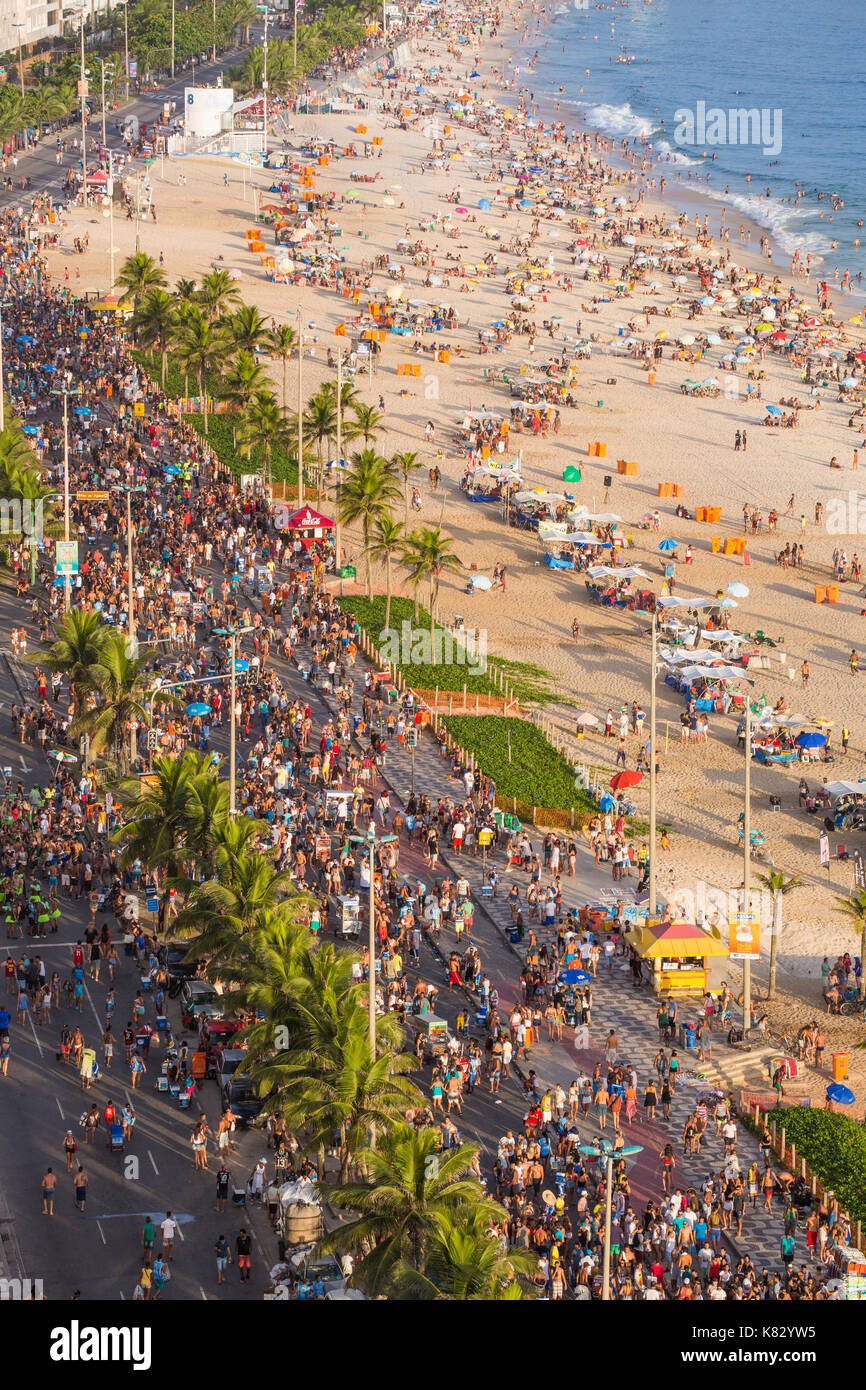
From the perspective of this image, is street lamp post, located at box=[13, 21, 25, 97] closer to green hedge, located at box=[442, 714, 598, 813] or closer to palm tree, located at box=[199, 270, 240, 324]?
palm tree, located at box=[199, 270, 240, 324]

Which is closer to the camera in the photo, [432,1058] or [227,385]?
[432,1058]

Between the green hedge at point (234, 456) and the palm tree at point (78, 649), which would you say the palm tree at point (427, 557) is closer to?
the palm tree at point (78, 649)

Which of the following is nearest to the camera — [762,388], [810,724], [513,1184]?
[513,1184]

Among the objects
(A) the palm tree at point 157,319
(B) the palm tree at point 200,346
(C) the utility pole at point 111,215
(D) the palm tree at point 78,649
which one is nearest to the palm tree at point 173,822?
(D) the palm tree at point 78,649

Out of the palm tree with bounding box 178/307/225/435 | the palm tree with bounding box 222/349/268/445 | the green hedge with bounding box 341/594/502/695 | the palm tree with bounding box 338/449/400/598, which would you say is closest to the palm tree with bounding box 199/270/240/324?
the palm tree with bounding box 178/307/225/435

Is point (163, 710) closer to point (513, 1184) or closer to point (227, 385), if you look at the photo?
point (513, 1184)

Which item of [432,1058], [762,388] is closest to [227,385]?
[762,388]

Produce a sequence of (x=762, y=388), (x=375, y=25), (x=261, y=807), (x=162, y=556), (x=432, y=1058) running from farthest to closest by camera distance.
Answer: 1. (x=375, y=25)
2. (x=762, y=388)
3. (x=162, y=556)
4. (x=261, y=807)
5. (x=432, y=1058)
